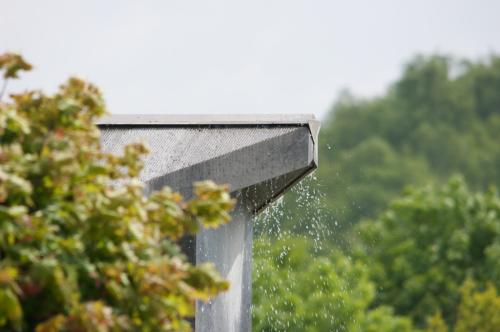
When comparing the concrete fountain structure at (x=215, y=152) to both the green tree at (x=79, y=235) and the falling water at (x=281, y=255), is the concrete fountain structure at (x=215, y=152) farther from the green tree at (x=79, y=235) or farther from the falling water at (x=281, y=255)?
the falling water at (x=281, y=255)

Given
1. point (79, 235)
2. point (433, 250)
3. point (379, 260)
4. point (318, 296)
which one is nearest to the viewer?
point (79, 235)

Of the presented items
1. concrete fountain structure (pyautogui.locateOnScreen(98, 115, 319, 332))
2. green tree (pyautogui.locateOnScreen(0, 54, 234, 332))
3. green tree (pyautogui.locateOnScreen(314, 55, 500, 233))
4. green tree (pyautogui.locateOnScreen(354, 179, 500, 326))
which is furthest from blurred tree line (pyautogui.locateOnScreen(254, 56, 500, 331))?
green tree (pyautogui.locateOnScreen(0, 54, 234, 332))

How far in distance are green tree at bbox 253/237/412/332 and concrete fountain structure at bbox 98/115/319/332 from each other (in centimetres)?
1523

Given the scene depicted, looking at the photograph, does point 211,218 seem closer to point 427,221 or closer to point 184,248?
point 184,248

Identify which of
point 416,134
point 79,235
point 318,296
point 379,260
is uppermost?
point 416,134

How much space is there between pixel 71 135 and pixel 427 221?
27.5m

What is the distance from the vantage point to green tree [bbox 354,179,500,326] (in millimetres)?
28672

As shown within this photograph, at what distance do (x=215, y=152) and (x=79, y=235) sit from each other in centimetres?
264

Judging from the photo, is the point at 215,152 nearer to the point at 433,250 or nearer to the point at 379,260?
the point at 433,250

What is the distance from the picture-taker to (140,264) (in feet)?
12.2

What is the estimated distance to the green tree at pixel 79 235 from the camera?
3.50 m

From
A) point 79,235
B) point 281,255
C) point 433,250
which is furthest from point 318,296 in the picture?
point 79,235

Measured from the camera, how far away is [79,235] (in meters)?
3.66

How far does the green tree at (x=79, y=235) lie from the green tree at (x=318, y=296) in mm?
18115
